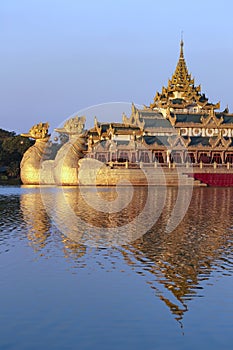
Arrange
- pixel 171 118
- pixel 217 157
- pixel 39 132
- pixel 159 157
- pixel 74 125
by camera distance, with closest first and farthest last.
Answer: pixel 74 125
pixel 39 132
pixel 159 157
pixel 217 157
pixel 171 118

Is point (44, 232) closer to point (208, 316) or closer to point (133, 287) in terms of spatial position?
point (133, 287)

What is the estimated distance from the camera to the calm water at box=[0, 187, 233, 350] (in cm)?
819

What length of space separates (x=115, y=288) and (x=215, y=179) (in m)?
45.9

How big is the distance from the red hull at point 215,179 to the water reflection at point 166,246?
89.2 ft

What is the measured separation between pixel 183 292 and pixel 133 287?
3.81 feet

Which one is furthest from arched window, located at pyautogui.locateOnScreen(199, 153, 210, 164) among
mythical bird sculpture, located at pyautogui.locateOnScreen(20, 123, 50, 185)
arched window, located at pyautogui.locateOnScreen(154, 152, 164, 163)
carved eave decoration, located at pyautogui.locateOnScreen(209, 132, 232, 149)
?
mythical bird sculpture, located at pyautogui.locateOnScreen(20, 123, 50, 185)

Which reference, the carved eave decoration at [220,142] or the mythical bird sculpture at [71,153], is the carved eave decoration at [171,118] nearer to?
the carved eave decoration at [220,142]

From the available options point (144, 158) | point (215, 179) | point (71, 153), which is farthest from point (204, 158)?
point (71, 153)

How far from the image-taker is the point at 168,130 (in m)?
60.1

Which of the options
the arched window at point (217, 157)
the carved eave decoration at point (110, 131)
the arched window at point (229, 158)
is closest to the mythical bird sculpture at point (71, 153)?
the carved eave decoration at point (110, 131)

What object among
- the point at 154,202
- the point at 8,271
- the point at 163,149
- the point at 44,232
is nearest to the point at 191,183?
the point at 163,149

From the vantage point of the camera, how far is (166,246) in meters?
16.1

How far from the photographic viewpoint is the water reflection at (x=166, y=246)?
1137cm

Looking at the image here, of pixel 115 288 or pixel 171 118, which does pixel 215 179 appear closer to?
pixel 171 118
